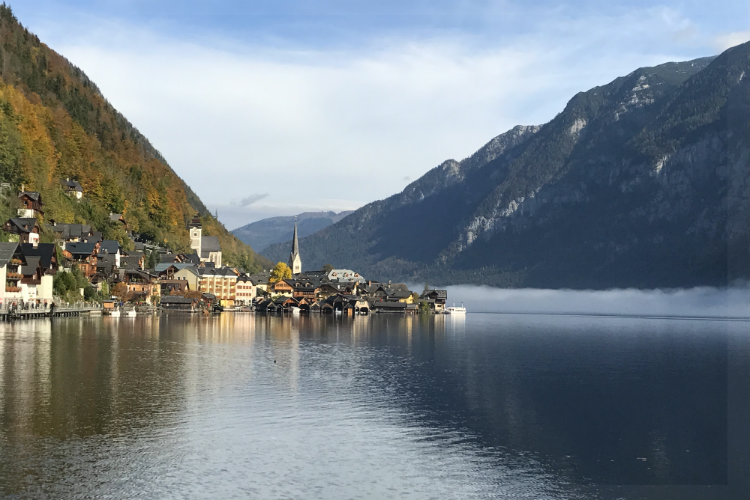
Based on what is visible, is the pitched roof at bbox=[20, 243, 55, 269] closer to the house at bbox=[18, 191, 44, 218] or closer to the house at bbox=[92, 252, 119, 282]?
the house at bbox=[18, 191, 44, 218]

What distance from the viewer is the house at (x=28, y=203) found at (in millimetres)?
137625

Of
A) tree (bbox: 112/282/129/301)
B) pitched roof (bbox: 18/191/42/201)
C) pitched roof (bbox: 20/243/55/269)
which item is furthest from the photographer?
tree (bbox: 112/282/129/301)

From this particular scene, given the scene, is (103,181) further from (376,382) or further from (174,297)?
(376,382)

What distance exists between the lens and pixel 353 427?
134 feet

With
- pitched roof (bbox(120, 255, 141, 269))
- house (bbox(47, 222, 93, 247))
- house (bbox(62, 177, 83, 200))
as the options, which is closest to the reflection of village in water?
house (bbox(47, 222, 93, 247))

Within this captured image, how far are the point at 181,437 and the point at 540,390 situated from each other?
30.1 m

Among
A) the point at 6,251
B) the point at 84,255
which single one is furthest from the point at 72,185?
the point at 6,251

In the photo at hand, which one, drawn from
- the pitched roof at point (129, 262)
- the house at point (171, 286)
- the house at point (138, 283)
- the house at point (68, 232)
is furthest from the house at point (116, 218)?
the house at point (68, 232)

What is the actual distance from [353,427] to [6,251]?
3416 inches

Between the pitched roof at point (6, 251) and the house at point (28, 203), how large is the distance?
92.5ft

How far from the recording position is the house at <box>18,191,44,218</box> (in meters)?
138

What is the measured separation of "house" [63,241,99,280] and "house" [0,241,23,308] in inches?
1343

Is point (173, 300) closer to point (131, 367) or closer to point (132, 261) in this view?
point (132, 261)

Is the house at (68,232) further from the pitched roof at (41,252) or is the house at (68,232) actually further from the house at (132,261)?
the pitched roof at (41,252)
